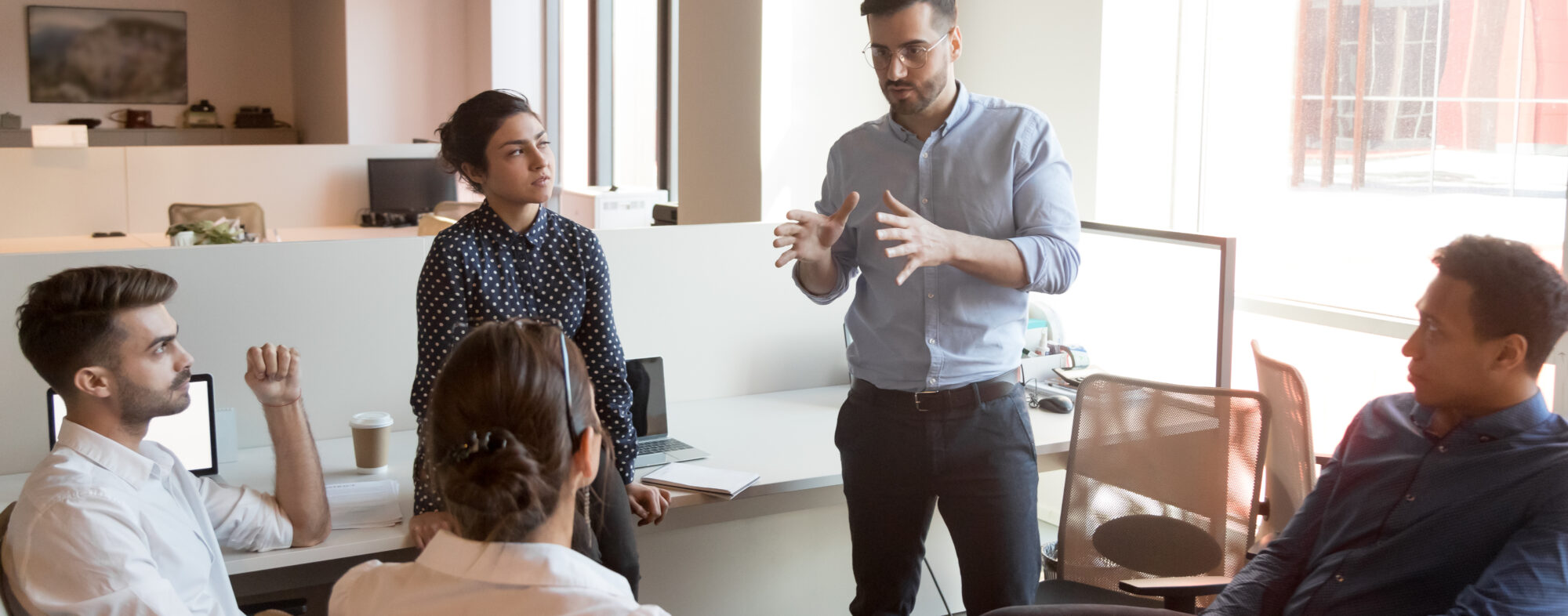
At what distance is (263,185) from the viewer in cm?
586

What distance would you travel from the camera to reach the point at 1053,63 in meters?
3.69

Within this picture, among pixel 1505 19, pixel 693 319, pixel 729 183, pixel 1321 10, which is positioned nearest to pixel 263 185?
pixel 729 183

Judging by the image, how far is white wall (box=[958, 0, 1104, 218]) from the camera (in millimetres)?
3553

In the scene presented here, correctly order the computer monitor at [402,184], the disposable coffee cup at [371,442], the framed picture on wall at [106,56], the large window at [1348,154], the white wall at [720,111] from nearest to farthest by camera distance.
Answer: the disposable coffee cup at [371,442] → the large window at [1348,154] → the white wall at [720,111] → the computer monitor at [402,184] → the framed picture on wall at [106,56]

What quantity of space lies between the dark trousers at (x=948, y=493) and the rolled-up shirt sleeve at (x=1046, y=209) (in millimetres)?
231

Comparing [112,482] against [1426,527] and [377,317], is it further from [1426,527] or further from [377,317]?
[1426,527]

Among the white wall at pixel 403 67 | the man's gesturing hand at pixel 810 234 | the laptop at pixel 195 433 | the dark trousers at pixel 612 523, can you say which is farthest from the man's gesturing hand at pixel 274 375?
the white wall at pixel 403 67

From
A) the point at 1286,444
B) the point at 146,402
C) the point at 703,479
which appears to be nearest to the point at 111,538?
the point at 146,402

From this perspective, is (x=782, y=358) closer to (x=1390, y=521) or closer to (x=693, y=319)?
(x=693, y=319)

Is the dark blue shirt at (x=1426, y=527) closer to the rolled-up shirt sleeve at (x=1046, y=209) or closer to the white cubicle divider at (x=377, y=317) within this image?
the rolled-up shirt sleeve at (x=1046, y=209)

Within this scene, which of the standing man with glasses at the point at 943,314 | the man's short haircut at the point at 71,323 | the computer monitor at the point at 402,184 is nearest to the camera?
the man's short haircut at the point at 71,323

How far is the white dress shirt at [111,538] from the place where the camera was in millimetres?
1486

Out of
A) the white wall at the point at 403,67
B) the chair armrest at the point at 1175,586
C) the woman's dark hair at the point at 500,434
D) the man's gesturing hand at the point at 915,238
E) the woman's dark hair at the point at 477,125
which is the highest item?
the white wall at the point at 403,67

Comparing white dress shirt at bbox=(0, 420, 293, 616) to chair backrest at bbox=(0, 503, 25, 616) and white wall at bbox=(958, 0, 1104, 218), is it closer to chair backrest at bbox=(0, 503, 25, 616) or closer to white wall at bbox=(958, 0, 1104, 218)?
chair backrest at bbox=(0, 503, 25, 616)
